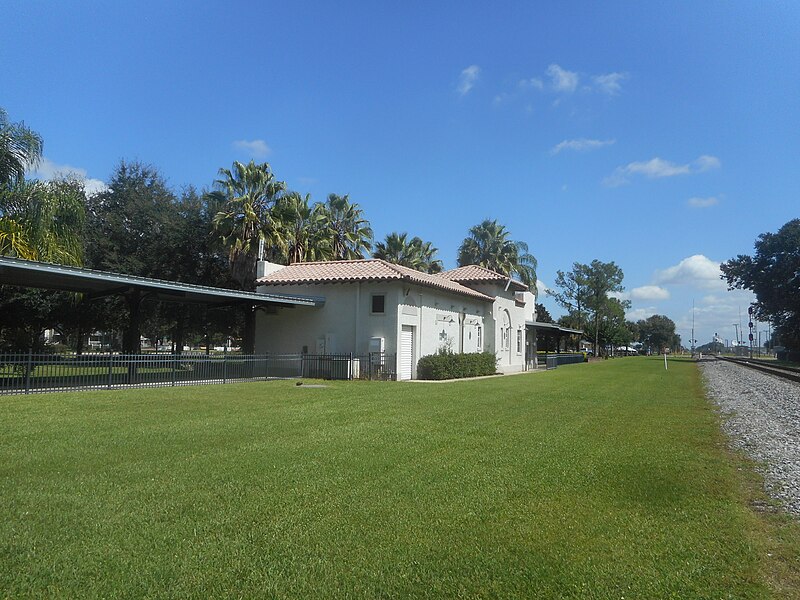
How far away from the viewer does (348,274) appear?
25562 millimetres

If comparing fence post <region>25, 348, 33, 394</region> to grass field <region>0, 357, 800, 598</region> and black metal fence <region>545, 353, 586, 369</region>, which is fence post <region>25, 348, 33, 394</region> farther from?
black metal fence <region>545, 353, 586, 369</region>

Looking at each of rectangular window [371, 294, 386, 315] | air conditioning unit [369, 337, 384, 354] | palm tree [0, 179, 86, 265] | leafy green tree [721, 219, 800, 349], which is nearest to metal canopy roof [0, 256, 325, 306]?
palm tree [0, 179, 86, 265]

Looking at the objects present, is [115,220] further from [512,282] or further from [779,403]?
[779,403]

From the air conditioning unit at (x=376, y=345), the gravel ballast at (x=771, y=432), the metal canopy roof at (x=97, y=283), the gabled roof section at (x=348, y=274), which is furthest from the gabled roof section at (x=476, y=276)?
the gravel ballast at (x=771, y=432)

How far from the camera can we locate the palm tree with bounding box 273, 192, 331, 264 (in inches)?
1286

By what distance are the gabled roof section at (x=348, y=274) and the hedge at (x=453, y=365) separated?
326 cm

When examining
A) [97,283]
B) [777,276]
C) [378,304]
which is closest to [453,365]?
[378,304]

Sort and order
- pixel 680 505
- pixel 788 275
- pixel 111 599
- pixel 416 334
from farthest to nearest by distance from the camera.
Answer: pixel 788 275 → pixel 416 334 → pixel 680 505 → pixel 111 599

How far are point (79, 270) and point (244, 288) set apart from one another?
18.3 meters

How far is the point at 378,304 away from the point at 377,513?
1966 centimetres

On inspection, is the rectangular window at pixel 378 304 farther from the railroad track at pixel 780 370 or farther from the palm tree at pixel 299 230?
the railroad track at pixel 780 370

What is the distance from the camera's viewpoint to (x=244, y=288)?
33.8 meters

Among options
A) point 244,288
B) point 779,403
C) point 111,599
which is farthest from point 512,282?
point 111,599

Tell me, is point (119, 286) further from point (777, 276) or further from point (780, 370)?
point (777, 276)
